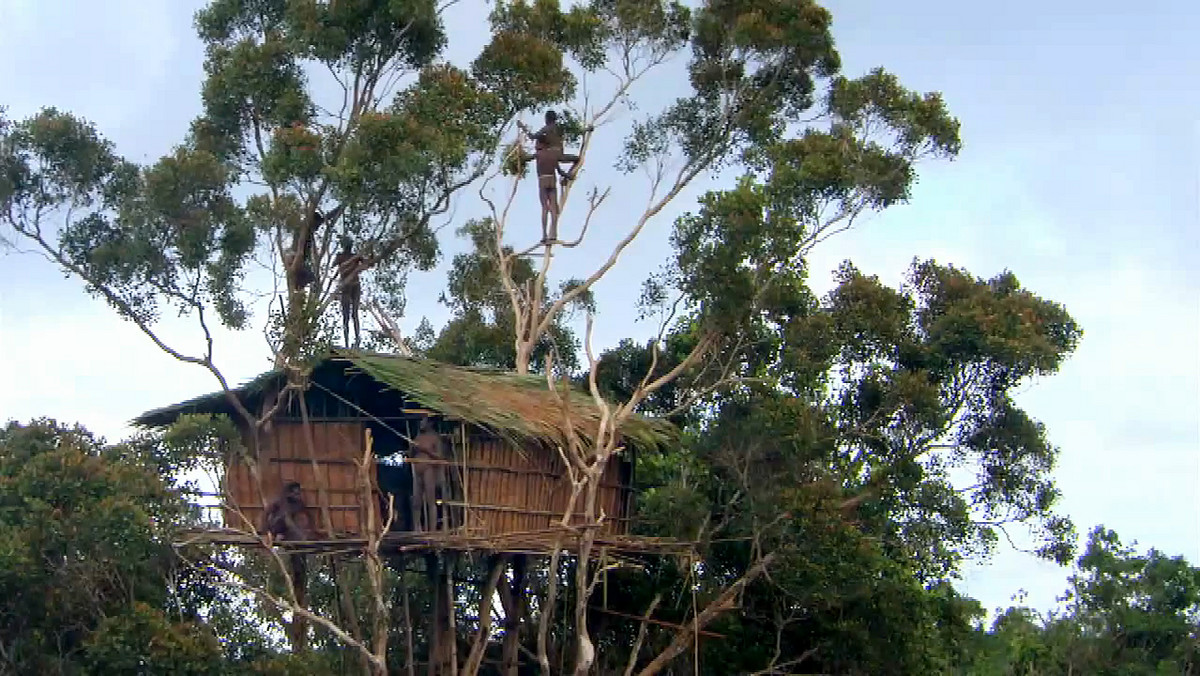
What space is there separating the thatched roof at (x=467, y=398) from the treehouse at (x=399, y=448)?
18 mm

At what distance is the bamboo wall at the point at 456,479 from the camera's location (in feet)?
54.3

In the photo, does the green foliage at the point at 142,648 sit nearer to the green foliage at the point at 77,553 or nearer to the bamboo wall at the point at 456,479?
the green foliage at the point at 77,553

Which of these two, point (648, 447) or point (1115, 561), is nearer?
point (648, 447)

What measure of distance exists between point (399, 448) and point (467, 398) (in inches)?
41.2

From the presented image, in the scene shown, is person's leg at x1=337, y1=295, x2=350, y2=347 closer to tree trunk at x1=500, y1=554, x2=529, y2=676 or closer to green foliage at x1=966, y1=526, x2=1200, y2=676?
tree trunk at x1=500, y1=554, x2=529, y2=676

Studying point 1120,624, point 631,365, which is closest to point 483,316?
point 631,365

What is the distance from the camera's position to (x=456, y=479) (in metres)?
16.6

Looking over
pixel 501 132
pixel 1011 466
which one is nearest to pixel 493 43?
pixel 501 132

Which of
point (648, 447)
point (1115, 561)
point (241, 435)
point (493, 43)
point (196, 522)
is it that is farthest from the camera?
point (1115, 561)

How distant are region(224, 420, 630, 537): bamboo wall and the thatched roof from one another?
270mm

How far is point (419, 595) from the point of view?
20.5 meters

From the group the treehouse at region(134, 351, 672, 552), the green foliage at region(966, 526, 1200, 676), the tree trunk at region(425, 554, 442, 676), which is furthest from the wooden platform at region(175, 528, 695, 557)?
the green foliage at region(966, 526, 1200, 676)

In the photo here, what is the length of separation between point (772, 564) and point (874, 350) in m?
2.58

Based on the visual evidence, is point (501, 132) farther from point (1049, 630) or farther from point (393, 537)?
point (1049, 630)
